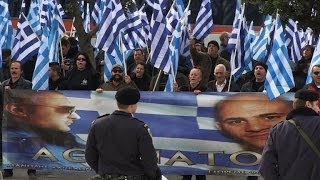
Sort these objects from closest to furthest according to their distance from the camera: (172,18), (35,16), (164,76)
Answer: (164,76) → (172,18) → (35,16)

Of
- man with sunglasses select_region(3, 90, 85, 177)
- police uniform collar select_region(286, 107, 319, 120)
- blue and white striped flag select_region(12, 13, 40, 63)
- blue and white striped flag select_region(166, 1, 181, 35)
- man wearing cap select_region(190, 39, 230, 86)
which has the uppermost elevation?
police uniform collar select_region(286, 107, 319, 120)

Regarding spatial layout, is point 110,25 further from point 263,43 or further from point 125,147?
point 125,147

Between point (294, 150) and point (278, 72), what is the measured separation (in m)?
Result: 4.64

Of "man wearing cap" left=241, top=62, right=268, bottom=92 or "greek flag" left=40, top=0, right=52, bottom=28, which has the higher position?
"greek flag" left=40, top=0, right=52, bottom=28

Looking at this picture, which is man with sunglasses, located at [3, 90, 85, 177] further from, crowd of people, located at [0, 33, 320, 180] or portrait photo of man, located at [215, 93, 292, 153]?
portrait photo of man, located at [215, 93, 292, 153]

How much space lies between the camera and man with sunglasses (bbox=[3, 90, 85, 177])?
11117mm

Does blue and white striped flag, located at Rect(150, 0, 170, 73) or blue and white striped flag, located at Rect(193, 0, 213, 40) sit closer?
blue and white striped flag, located at Rect(150, 0, 170, 73)

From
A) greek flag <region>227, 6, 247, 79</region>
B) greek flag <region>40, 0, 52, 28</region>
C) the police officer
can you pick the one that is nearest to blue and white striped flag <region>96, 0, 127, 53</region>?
greek flag <region>227, 6, 247, 79</region>

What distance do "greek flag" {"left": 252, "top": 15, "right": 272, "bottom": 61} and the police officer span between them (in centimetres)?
841

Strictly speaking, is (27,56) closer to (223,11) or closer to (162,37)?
(162,37)

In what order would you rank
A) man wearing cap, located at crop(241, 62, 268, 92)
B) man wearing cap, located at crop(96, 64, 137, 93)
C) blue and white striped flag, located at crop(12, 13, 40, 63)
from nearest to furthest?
man wearing cap, located at crop(241, 62, 268, 92)
man wearing cap, located at crop(96, 64, 137, 93)
blue and white striped flag, located at crop(12, 13, 40, 63)

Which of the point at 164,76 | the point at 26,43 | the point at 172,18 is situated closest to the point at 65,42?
the point at 26,43

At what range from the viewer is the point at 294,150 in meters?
6.43

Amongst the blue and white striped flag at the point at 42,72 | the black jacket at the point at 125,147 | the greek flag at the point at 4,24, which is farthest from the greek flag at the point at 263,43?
the black jacket at the point at 125,147
